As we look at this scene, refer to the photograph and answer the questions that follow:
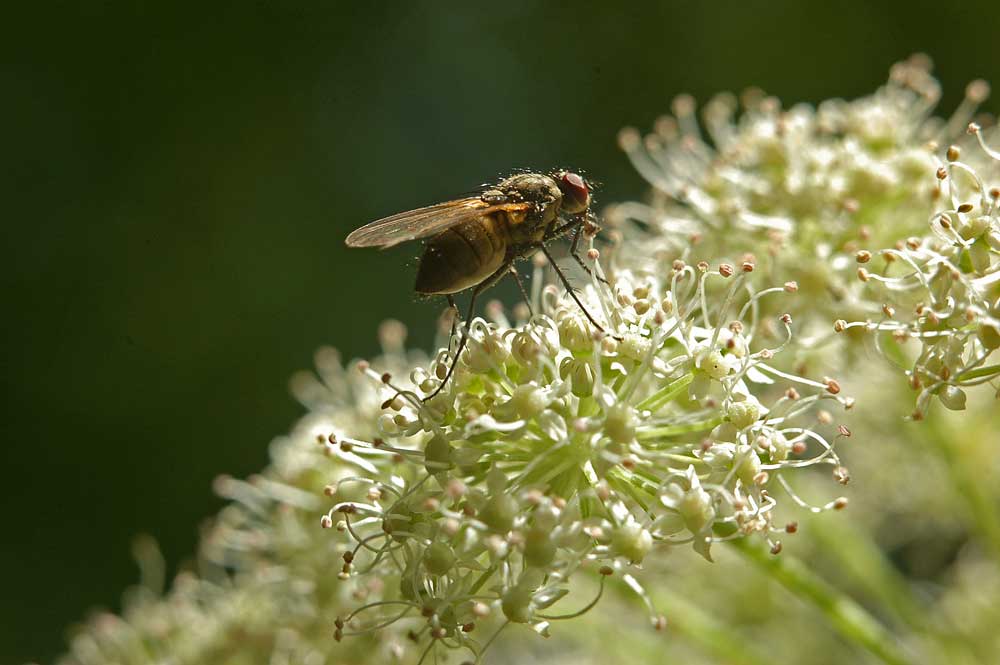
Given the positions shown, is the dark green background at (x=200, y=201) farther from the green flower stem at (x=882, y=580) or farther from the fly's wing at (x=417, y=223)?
the fly's wing at (x=417, y=223)

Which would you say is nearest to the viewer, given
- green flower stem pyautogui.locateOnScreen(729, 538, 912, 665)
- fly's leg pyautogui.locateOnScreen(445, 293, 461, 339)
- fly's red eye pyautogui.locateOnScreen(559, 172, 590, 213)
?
fly's leg pyautogui.locateOnScreen(445, 293, 461, 339)

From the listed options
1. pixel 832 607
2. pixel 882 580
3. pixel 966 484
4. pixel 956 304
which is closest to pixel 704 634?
pixel 832 607

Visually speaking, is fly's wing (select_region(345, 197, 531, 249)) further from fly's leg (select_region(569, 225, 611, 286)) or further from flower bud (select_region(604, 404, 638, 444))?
flower bud (select_region(604, 404, 638, 444))

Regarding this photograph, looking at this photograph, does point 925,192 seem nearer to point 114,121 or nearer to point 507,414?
point 507,414

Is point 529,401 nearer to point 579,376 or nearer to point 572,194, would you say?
point 579,376

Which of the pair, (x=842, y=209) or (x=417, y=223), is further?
(x=842, y=209)

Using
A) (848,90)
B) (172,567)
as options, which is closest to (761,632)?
(172,567)

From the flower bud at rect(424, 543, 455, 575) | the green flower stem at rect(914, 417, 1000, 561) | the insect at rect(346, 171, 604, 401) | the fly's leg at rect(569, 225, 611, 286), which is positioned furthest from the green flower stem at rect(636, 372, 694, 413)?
the green flower stem at rect(914, 417, 1000, 561)
